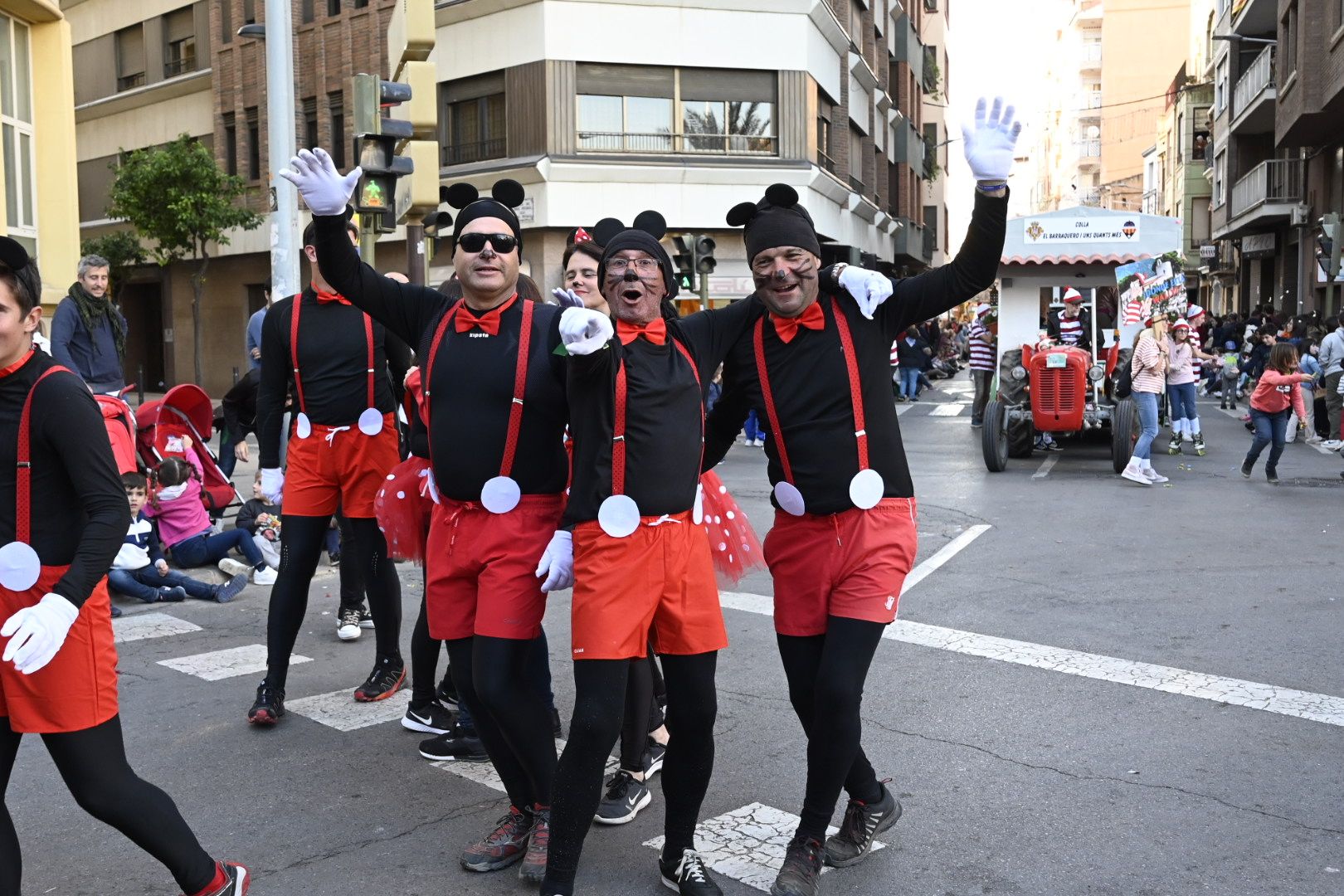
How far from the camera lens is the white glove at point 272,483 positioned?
235 inches

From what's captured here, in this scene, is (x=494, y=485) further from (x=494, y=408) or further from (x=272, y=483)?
(x=272, y=483)

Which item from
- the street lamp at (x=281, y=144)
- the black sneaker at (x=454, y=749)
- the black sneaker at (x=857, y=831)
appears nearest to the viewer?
the black sneaker at (x=857, y=831)

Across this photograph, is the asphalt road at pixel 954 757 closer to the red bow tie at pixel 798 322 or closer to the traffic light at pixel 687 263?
the red bow tie at pixel 798 322

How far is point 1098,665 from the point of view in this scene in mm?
6344

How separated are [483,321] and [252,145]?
30.4 meters

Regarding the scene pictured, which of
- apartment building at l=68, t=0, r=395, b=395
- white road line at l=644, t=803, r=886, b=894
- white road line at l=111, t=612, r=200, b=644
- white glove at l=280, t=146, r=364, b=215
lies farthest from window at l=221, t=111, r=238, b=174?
white road line at l=644, t=803, r=886, b=894

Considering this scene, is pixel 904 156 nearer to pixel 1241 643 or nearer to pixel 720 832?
pixel 1241 643

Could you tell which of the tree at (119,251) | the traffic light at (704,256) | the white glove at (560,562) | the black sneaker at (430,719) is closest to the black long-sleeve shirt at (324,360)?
the black sneaker at (430,719)

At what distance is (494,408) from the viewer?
13.2 ft

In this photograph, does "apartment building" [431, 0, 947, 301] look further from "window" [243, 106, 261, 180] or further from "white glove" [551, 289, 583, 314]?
"white glove" [551, 289, 583, 314]

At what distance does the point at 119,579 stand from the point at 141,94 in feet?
100.0

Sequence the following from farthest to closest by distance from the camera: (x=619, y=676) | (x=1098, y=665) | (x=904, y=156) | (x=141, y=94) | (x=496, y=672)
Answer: (x=904, y=156)
(x=141, y=94)
(x=1098, y=665)
(x=496, y=672)
(x=619, y=676)

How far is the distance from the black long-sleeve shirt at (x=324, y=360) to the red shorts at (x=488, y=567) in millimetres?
1695

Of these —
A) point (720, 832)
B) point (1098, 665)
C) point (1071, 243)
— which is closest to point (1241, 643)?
point (1098, 665)
